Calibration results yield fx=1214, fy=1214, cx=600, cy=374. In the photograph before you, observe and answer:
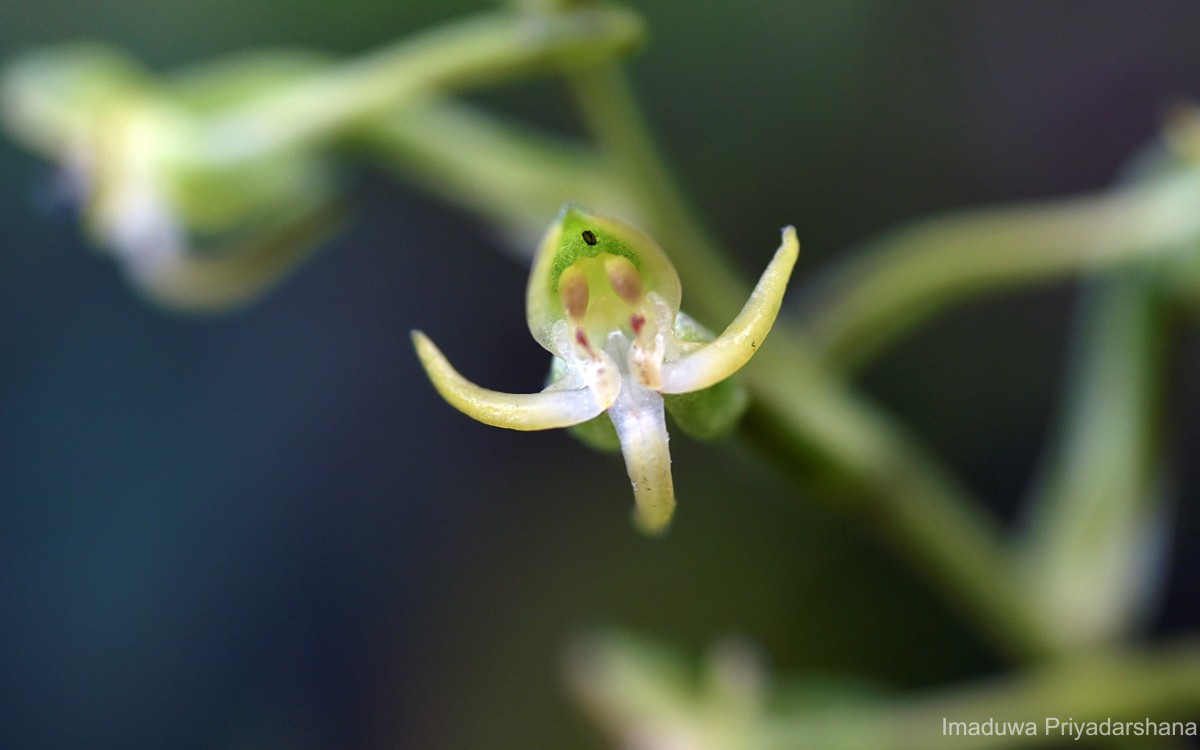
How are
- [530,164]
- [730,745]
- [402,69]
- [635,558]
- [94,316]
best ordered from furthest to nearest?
[635,558] < [94,316] < [730,745] < [530,164] < [402,69]

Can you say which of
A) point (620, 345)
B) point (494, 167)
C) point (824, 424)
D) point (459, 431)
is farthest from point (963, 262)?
point (459, 431)

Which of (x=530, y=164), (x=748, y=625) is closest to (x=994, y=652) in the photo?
(x=748, y=625)

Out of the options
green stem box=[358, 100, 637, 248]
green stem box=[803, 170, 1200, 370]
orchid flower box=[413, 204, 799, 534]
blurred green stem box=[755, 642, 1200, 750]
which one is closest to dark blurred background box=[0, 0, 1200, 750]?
blurred green stem box=[755, 642, 1200, 750]

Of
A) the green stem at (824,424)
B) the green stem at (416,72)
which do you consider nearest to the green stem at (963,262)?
the green stem at (824,424)

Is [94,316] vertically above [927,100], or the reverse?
[927,100]

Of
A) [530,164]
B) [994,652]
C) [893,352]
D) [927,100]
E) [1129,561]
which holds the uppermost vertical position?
[927,100]

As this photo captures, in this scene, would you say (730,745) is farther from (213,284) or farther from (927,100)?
(927,100)

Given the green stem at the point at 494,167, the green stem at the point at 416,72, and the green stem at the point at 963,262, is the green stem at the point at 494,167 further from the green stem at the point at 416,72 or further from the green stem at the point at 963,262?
the green stem at the point at 963,262
